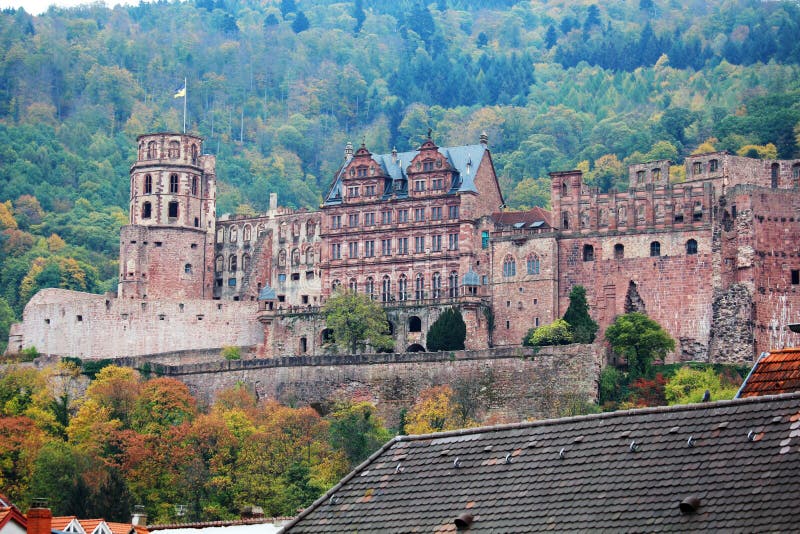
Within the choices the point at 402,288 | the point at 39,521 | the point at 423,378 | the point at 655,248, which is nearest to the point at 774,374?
the point at 39,521

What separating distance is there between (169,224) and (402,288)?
653 inches

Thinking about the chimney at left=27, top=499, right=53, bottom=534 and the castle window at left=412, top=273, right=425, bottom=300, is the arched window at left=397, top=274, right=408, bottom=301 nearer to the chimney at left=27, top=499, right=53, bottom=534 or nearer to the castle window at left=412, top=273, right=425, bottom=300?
the castle window at left=412, top=273, right=425, bottom=300

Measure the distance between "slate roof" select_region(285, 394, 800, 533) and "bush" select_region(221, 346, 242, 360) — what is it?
73.3 metres

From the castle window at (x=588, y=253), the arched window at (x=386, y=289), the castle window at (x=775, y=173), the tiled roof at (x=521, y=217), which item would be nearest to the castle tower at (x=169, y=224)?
the arched window at (x=386, y=289)

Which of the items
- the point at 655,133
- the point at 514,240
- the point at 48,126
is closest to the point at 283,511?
the point at 514,240

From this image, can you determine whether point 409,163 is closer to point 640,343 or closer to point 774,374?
point 640,343

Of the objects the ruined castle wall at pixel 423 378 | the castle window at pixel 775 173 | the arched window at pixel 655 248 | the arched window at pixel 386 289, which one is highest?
the castle window at pixel 775 173

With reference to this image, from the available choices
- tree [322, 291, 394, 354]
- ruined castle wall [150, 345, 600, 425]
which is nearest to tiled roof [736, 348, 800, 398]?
ruined castle wall [150, 345, 600, 425]

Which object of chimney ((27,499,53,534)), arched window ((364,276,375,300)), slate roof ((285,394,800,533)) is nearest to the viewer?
slate roof ((285,394,800,533))

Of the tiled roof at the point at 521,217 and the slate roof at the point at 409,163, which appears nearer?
the tiled roof at the point at 521,217

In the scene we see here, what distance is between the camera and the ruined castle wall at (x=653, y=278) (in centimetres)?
9281

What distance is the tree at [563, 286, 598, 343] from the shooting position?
9269cm

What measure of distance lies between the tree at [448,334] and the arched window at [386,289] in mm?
5781

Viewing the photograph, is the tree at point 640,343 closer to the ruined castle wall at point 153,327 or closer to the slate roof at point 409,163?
the slate roof at point 409,163
